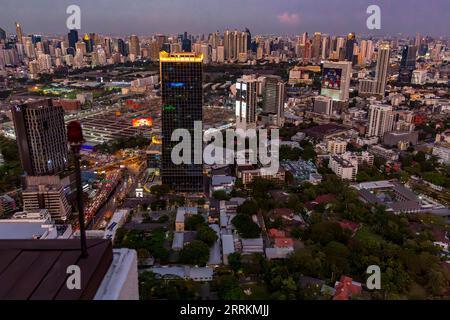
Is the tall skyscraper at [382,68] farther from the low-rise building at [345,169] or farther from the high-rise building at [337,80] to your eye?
the low-rise building at [345,169]

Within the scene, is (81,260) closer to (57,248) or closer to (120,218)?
(57,248)

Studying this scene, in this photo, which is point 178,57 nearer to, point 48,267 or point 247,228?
point 247,228

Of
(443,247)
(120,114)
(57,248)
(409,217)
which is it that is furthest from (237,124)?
(57,248)

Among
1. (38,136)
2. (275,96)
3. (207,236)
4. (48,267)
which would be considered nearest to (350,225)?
(207,236)

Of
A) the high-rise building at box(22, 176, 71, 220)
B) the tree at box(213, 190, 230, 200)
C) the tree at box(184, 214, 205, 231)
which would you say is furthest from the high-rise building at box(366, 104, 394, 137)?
the high-rise building at box(22, 176, 71, 220)
